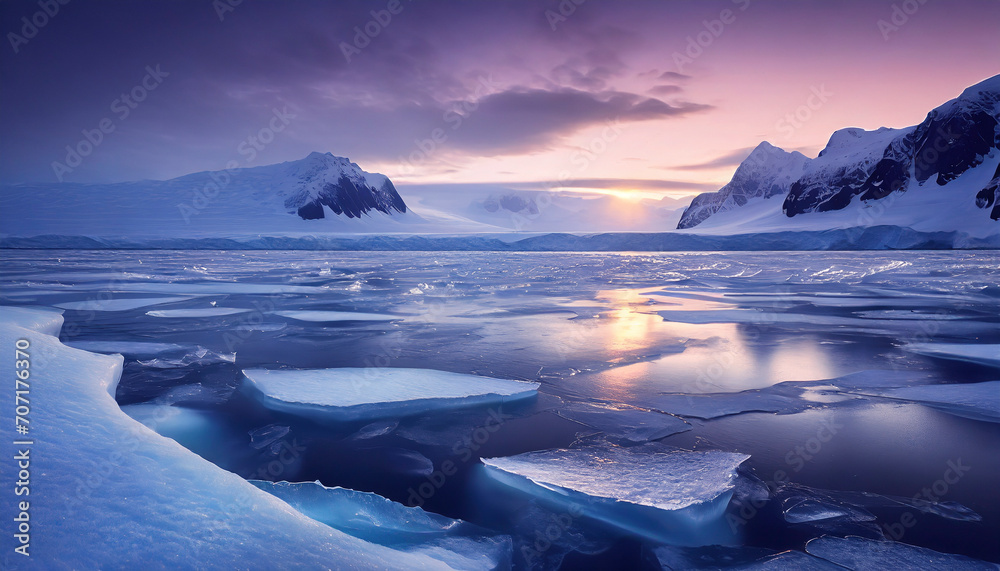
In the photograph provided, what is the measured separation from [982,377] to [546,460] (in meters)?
5.39

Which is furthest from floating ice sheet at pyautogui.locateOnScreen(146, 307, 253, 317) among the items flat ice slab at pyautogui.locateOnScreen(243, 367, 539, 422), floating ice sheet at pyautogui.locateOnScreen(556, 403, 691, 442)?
floating ice sheet at pyautogui.locateOnScreen(556, 403, 691, 442)

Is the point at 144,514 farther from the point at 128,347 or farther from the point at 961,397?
the point at 961,397

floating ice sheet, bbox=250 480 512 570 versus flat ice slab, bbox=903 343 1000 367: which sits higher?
floating ice sheet, bbox=250 480 512 570

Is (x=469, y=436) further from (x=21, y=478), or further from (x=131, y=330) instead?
(x=131, y=330)

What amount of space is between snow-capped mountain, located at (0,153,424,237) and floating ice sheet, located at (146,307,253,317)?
57209mm

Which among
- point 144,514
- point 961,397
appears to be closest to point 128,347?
point 144,514

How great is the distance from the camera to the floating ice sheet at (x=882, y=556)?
7.32ft

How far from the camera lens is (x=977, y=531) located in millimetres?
2500

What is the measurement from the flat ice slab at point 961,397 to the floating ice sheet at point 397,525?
4.37 m

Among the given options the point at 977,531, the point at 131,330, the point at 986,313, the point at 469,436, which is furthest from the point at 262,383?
the point at 986,313

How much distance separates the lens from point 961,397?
178 inches

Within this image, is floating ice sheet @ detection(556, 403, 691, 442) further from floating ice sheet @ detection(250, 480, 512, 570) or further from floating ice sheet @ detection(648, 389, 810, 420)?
floating ice sheet @ detection(250, 480, 512, 570)

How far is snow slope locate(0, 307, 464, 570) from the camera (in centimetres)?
167

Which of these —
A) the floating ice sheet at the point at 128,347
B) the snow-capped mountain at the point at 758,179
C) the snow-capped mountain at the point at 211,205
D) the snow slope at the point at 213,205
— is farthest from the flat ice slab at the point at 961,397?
the snow-capped mountain at the point at 758,179
